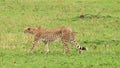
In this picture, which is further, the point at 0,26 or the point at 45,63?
the point at 0,26

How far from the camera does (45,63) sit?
14039 millimetres

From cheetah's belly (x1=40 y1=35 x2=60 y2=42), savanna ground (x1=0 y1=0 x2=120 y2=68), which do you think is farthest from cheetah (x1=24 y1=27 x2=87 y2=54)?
savanna ground (x1=0 y1=0 x2=120 y2=68)

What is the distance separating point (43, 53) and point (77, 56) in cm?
139

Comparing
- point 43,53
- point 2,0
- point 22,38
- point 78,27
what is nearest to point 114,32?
point 78,27

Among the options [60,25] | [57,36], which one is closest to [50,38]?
[57,36]

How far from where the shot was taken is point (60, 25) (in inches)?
922

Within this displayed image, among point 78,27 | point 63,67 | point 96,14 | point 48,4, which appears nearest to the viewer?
point 63,67

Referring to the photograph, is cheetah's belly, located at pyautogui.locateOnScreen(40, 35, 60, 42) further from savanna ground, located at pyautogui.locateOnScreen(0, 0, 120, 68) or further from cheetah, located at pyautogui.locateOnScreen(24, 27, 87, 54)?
savanna ground, located at pyautogui.locateOnScreen(0, 0, 120, 68)

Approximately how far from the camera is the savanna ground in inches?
566

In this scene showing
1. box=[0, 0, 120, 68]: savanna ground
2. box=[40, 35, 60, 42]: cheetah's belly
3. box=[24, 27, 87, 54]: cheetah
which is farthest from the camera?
box=[40, 35, 60, 42]: cheetah's belly

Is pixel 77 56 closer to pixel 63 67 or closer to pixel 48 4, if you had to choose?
pixel 63 67

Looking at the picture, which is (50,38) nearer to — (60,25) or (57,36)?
(57,36)

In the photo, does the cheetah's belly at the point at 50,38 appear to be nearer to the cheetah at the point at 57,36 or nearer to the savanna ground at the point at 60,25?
the cheetah at the point at 57,36

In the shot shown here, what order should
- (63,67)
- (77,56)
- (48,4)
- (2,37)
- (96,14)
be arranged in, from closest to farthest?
(63,67) → (77,56) → (2,37) → (96,14) → (48,4)
